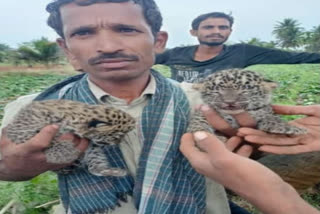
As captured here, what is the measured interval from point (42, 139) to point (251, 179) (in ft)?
2.56

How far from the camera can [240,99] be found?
1596mm

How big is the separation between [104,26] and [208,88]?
512 millimetres

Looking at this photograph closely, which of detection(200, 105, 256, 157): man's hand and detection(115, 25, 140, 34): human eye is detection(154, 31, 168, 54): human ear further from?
detection(200, 105, 256, 157): man's hand

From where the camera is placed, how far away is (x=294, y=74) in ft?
30.7

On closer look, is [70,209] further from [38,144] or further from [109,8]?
[109,8]

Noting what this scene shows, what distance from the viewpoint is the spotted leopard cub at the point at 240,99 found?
1.60m

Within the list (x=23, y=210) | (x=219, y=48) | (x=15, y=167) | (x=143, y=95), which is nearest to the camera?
(x=15, y=167)

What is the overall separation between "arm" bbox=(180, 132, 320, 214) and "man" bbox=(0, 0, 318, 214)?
238 mm

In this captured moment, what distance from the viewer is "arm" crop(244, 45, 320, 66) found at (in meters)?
3.72

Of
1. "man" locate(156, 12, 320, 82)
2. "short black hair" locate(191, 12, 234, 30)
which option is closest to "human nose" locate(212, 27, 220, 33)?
"man" locate(156, 12, 320, 82)

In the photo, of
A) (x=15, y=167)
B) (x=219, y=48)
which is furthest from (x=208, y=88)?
(x=219, y=48)

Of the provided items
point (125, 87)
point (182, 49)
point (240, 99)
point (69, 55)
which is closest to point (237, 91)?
point (240, 99)

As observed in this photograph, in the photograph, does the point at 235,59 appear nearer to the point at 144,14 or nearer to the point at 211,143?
the point at 144,14

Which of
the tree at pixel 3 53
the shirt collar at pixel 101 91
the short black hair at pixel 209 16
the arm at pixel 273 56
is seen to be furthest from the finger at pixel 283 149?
the short black hair at pixel 209 16
